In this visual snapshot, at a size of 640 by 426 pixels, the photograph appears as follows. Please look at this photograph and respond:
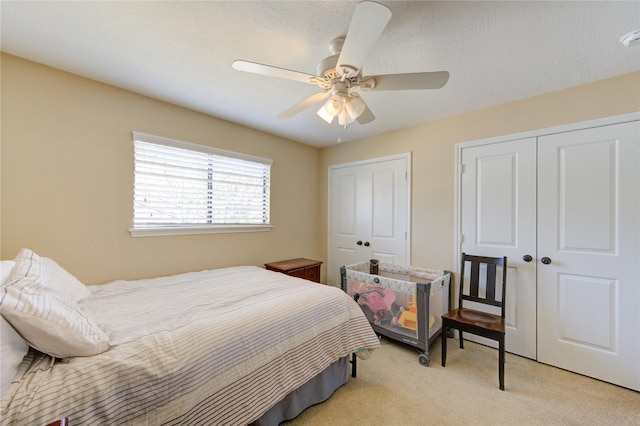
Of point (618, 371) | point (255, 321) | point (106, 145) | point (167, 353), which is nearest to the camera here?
point (167, 353)

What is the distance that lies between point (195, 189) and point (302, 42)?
6.18 ft

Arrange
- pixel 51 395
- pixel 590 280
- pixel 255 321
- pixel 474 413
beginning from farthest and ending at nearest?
pixel 590 280, pixel 474 413, pixel 255 321, pixel 51 395

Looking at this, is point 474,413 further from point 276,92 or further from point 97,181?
point 97,181

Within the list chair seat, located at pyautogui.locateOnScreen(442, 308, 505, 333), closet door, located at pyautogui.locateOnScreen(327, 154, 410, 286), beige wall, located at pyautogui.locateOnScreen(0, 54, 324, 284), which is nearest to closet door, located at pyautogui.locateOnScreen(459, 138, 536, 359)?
chair seat, located at pyautogui.locateOnScreen(442, 308, 505, 333)

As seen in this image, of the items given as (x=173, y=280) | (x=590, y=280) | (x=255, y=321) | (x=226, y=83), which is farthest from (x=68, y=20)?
(x=590, y=280)

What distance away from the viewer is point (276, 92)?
2248 millimetres

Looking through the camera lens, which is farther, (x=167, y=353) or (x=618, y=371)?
(x=618, y=371)

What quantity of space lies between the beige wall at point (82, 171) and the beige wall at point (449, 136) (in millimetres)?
2323

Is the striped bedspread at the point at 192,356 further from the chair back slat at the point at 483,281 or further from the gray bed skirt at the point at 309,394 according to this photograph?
the chair back slat at the point at 483,281

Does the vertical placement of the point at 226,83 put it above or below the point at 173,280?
above

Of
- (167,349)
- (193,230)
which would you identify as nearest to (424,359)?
(167,349)

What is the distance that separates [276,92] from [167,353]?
208 cm

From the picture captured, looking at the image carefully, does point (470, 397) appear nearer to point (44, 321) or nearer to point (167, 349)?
point (167, 349)

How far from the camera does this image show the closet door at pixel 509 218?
2.30m
